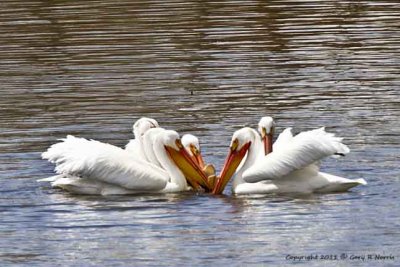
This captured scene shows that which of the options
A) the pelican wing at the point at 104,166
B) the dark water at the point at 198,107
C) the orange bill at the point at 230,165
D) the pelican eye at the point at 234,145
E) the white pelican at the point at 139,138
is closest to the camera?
the dark water at the point at 198,107

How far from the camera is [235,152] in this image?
11.9 m

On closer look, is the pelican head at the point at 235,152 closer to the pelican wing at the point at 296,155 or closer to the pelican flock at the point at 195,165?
the pelican flock at the point at 195,165

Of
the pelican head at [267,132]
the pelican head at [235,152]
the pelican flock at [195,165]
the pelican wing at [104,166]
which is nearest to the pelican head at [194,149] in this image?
the pelican flock at [195,165]

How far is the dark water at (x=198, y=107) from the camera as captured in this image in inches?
393

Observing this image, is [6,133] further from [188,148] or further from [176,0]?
[176,0]

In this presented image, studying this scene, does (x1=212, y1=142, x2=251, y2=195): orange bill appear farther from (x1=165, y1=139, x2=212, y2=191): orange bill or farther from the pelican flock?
(x1=165, y1=139, x2=212, y2=191): orange bill

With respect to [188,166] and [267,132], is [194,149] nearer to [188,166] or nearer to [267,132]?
[188,166]

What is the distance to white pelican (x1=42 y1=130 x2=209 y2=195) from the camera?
11617 millimetres

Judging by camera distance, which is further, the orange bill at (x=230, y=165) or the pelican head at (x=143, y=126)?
the pelican head at (x=143, y=126)

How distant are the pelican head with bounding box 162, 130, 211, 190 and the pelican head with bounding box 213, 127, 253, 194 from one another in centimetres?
19

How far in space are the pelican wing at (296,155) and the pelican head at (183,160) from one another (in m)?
0.56

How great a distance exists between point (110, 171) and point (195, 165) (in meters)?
0.76

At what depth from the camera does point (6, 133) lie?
1389 cm

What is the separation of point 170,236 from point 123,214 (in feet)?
2.96
